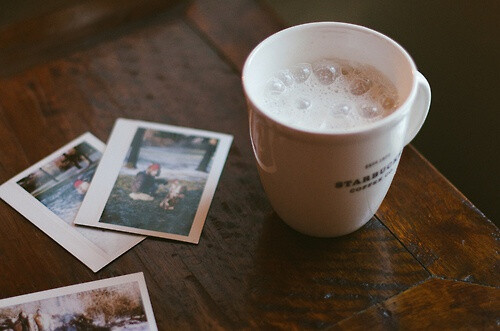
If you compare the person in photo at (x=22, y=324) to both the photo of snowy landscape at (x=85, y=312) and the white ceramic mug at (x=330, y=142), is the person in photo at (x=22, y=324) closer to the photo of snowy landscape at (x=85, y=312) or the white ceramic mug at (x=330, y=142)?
the photo of snowy landscape at (x=85, y=312)

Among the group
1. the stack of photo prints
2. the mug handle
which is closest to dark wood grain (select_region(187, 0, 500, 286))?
the mug handle

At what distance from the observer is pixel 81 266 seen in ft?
2.34

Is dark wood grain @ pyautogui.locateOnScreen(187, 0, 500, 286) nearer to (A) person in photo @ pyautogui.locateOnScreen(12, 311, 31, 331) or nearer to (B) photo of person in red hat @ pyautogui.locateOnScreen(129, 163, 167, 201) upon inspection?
(B) photo of person in red hat @ pyautogui.locateOnScreen(129, 163, 167, 201)

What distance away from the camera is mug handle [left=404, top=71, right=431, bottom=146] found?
63 centimetres

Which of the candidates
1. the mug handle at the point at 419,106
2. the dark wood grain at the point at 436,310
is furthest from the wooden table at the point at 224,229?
the mug handle at the point at 419,106

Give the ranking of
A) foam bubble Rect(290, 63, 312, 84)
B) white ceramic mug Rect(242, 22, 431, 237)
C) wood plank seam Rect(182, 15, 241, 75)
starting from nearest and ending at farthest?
white ceramic mug Rect(242, 22, 431, 237), foam bubble Rect(290, 63, 312, 84), wood plank seam Rect(182, 15, 241, 75)

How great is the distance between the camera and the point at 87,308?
673 mm

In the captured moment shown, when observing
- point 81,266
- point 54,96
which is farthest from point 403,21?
point 81,266

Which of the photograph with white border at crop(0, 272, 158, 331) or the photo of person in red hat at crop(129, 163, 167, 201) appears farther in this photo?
the photo of person in red hat at crop(129, 163, 167, 201)

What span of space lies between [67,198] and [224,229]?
205 mm

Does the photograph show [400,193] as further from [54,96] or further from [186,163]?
[54,96]

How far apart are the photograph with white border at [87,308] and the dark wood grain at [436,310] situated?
0.70ft

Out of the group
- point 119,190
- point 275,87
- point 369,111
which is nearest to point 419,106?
point 369,111

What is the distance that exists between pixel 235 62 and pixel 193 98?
0.29 ft
